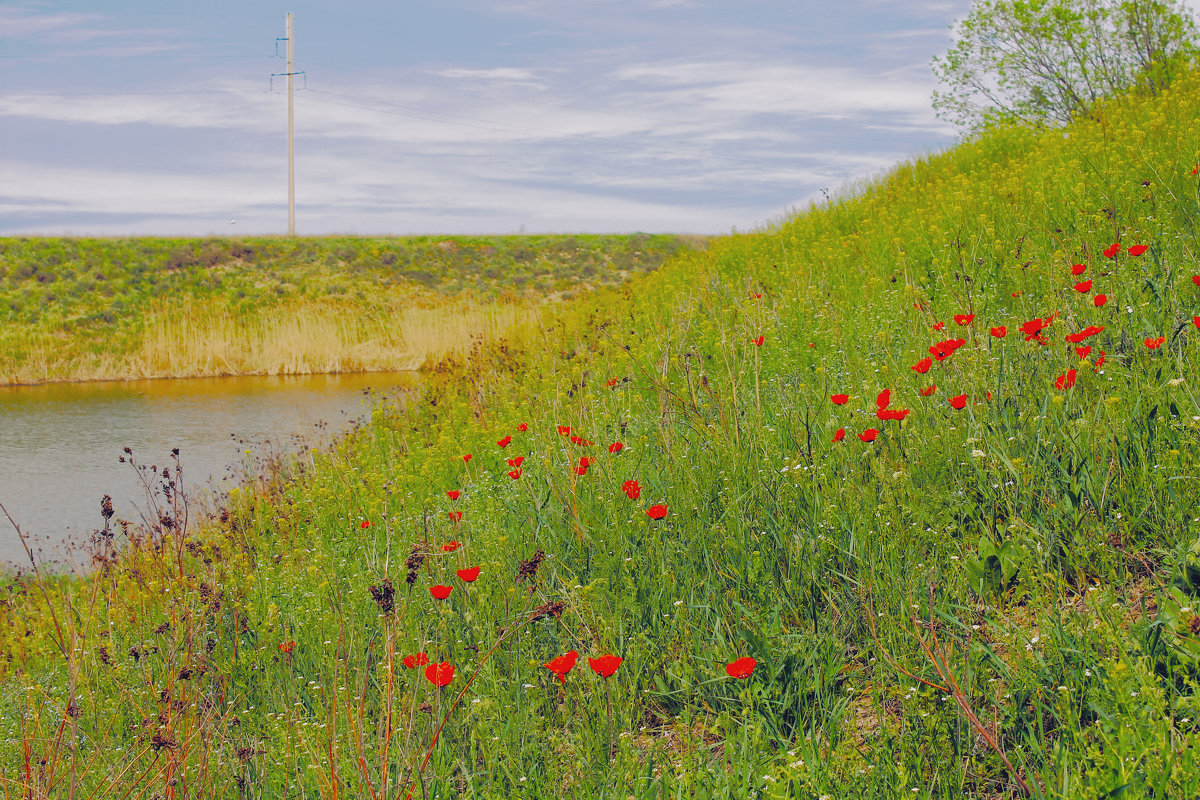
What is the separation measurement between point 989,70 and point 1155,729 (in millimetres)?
19222

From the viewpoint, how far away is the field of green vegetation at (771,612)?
187 centimetres

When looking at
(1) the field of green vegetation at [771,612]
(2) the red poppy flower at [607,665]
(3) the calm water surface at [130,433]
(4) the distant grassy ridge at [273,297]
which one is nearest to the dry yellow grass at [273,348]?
(4) the distant grassy ridge at [273,297]

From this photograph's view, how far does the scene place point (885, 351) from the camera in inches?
177

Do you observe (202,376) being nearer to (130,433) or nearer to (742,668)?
(130,433)

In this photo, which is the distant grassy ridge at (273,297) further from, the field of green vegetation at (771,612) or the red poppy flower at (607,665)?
the red poppy flower at (607,665)

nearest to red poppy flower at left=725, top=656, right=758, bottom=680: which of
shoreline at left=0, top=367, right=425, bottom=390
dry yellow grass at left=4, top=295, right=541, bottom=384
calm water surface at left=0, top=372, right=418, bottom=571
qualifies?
calm water surface at left=0, top=372, right=418, bottom=571

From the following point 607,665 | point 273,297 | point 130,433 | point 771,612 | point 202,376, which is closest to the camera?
point 607,665

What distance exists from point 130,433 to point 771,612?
12.9 metres

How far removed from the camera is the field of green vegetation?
187 cm

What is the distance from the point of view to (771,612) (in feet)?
8.11

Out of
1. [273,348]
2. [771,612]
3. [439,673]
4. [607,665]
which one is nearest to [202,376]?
[273,348]

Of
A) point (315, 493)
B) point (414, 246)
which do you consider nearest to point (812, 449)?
point (315, 493)

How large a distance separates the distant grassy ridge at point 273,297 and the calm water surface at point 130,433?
1202 mm

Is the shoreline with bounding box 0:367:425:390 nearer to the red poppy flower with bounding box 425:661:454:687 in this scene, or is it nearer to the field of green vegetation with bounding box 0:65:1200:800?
the field of green vegetation with bounding box 0:65:1200:800
